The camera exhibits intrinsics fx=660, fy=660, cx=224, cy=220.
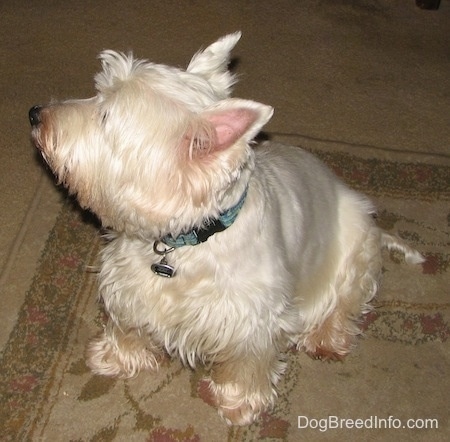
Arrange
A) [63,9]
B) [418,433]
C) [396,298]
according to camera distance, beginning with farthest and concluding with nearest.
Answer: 1. [63,9]
2. [396,298]
3. [418,433]

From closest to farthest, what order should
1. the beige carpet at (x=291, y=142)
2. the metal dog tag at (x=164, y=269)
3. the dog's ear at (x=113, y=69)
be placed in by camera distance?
the dog's ear at (x=113, y=69)
the metal dog tag at (x=164, y=269)
the beige carpet at (x=291, y=142)

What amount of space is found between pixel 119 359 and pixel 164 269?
2.56 ft

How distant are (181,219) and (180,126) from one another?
1.04ft

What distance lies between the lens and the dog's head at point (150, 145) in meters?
2.02

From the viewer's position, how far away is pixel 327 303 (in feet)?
10.5

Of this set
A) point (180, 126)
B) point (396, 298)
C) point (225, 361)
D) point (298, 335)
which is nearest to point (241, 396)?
point (225, 361)

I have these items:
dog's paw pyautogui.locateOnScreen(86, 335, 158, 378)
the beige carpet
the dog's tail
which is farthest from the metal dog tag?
the dog's tail

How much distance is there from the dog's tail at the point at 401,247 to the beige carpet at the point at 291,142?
12cm

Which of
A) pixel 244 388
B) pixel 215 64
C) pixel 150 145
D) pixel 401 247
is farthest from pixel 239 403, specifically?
pixel 215 64

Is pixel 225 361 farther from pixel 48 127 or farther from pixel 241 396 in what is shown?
pixel 48 127

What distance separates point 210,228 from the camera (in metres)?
2.30

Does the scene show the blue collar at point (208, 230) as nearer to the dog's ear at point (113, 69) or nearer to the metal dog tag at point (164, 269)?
the metal dog tag at point (164, 269)

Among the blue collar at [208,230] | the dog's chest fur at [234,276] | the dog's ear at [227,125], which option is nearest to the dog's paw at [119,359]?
the dog's chest fur at [234,276]

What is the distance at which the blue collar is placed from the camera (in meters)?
2.29
